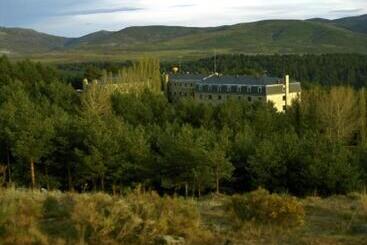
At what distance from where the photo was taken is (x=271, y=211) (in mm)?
9125

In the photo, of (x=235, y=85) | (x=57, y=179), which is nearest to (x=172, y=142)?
(x=57, y=179)

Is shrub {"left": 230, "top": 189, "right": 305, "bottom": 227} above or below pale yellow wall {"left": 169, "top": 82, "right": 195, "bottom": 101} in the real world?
above

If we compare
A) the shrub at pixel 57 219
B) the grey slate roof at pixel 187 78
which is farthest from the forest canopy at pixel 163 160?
the grey slate roof at pixel 187 78

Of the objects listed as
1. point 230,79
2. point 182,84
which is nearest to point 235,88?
point 230,79

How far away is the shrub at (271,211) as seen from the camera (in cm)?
912

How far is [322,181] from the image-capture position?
27656 mm

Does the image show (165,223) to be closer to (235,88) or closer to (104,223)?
(104,223)

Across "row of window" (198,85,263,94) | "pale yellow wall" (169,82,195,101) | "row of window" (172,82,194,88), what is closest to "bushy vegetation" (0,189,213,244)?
"row of window" (198,85,263,94)

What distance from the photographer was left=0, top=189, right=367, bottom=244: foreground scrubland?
8.23 m

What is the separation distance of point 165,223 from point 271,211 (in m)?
1.79

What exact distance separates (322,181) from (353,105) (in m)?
28.5

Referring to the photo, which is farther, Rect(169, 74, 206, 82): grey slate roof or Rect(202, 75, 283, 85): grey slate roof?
Rect(169, 74, 206, 82): grey slate roof

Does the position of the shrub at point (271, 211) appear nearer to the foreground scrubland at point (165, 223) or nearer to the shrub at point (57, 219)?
the foreground scrubland at point (165, 223)

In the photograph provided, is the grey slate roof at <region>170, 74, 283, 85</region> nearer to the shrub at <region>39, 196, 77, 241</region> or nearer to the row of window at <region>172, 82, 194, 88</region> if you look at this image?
the row of window at <region>172, 82, 194, 88</region>
